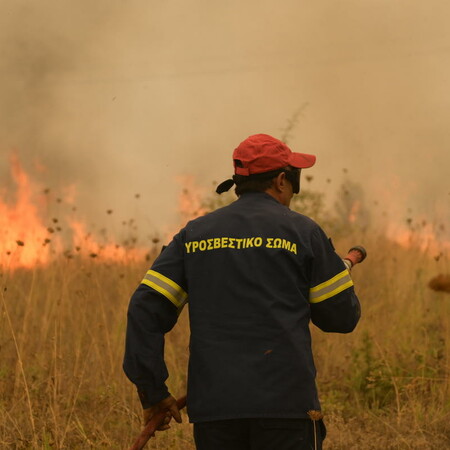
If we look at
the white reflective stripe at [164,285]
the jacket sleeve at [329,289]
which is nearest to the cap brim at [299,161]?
the jacket sleeve at [329,289]

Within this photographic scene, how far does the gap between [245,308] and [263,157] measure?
2.01 feet

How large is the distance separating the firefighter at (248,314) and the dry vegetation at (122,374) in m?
1.83

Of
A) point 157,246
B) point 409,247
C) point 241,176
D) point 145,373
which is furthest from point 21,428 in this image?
point 409,247

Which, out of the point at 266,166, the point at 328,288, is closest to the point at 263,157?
the point at 266,166

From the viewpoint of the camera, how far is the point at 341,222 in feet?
38.4

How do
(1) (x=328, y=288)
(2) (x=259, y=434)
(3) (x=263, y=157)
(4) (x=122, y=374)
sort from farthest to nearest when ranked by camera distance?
1. (4) (x=122, y=374)
2. (3) (x=263, y=157)
3. (1) (x=328, y=288)
4. (2) (x=259, y=434)

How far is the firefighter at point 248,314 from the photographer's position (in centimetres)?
287

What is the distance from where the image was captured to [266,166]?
3.14m

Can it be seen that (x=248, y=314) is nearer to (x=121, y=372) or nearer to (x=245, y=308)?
(x=245, y=308)

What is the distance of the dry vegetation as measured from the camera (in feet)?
16.6

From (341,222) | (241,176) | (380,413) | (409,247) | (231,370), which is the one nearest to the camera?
(231,370)

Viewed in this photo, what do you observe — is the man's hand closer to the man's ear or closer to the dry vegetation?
the man's ear

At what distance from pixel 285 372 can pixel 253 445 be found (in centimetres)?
29

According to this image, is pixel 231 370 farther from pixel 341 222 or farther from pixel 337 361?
pixel 341 222
